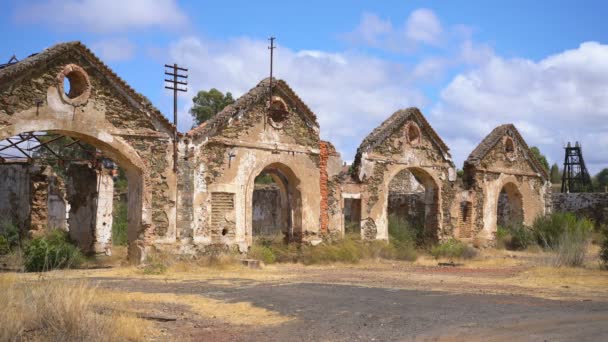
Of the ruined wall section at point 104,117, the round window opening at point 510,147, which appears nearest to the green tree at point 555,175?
the round window opening at point 510,147

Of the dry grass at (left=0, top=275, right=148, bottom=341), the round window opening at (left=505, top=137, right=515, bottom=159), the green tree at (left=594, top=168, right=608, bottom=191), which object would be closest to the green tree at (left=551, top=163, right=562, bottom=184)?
Answer: the green tree at (left=594, top=168, right=608, bottom=191)

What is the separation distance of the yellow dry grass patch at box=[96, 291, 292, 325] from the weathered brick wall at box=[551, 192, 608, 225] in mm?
21682

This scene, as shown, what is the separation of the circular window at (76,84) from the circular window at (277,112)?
539 cm

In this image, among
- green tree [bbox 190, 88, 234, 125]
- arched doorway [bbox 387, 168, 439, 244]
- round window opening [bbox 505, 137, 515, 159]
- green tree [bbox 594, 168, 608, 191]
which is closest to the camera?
arched doorway [bbox 387, 168, 439, 244]

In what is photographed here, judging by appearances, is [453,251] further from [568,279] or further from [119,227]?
[119,227]

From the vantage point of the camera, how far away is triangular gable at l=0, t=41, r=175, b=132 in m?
13.6

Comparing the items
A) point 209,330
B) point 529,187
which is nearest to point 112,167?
point 209,330

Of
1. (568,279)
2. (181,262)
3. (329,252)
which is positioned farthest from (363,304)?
(329,252)

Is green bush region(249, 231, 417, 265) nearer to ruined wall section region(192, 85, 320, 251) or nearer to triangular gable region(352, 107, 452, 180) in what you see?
ruined wall section region(192, 85, 320, 251)

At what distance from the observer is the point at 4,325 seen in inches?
262

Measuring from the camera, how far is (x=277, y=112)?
62.0 ft

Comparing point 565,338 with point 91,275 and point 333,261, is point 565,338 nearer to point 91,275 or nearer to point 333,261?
point 91,275

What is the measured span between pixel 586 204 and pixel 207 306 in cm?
2346

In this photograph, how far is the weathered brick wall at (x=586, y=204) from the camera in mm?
27742
